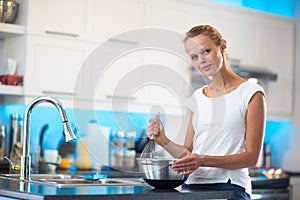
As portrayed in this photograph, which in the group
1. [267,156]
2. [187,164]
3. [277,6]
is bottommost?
[267,156]

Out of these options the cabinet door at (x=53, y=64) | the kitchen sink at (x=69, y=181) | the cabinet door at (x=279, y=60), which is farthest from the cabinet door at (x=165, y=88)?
the kitchen sink at (x=69, y=181)

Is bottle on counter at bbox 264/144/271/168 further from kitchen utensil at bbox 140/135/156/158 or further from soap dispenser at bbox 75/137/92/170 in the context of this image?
kitchen utensil at bbox 140/135/156/158

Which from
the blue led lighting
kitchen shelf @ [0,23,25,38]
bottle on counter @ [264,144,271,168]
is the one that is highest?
the blue led lighting

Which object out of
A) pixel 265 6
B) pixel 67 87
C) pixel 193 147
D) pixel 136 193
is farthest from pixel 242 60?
pixel 136 193

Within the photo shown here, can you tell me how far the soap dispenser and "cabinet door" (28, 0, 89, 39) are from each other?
88 cm

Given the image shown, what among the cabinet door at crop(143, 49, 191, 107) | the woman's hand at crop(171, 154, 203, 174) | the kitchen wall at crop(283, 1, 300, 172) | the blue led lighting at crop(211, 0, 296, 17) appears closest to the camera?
the woman's hand at crop(171, 154, 203, 174)

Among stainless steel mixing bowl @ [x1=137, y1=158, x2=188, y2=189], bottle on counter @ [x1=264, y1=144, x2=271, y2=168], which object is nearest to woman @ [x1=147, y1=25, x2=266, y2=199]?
stainless steel mixing bowl @ [x1=137, y1=158, x2=188, y2=189]

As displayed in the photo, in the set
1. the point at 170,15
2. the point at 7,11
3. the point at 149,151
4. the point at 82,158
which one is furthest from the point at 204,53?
the point at 170,15

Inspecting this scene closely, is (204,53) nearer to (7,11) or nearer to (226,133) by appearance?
(226,133)

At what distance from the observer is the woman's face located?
263 cm

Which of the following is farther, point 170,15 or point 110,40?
point 170,15

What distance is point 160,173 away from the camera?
244 cm

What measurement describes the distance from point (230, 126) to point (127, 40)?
2277mm

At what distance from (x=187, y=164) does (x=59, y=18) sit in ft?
7.72
